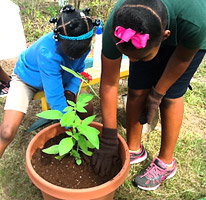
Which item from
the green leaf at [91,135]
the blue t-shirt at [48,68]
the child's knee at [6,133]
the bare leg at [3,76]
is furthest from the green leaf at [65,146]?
the bare leg at [3,76]

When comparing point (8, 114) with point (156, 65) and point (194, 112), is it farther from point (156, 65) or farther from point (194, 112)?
point (194, 112)

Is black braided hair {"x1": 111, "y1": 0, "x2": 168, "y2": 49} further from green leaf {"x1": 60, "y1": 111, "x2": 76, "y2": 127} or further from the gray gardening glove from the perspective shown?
the gray gardening glove

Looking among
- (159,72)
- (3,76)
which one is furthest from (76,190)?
(3,76)

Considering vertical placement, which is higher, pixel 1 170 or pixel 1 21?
pixel 1 21

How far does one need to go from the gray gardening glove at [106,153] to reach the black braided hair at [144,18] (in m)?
0.56

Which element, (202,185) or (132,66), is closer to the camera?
(132,66)

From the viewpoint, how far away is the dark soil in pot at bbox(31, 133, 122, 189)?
4.30ft

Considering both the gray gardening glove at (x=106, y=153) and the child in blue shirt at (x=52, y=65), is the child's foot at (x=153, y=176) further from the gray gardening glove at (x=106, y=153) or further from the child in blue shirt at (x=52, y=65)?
the child in blue shirt at (x=52, y=65)

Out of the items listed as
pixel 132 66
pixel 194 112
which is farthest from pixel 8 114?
pixel 194 112

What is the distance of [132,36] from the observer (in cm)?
96

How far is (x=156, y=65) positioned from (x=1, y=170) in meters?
1.28

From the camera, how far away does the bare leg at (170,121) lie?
5.09ft

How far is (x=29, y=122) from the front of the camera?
2.29 metres

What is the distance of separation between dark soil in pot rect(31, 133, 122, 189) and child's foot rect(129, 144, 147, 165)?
484 mm
